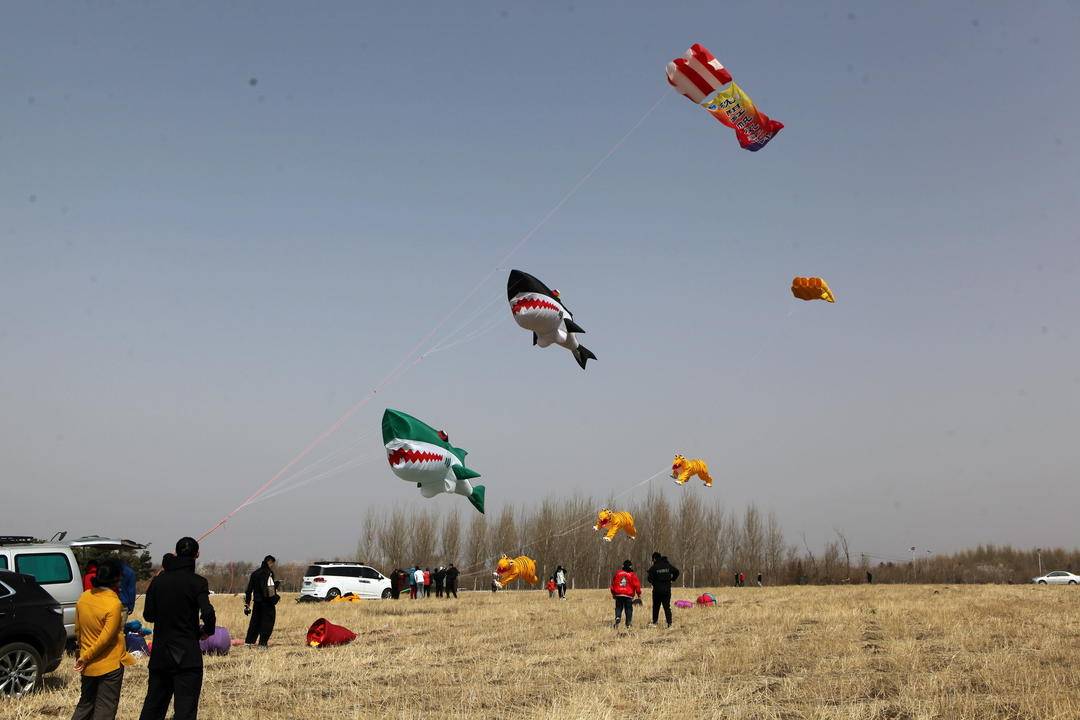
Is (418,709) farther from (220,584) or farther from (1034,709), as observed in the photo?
(220,584)

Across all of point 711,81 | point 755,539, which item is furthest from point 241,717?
point 755,539

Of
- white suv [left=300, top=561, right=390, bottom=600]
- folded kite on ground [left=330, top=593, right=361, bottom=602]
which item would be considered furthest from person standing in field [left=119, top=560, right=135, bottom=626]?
white suv [left=300, top=561, right=390, bottom=600]

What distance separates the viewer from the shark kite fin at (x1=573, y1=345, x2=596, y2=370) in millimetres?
15930

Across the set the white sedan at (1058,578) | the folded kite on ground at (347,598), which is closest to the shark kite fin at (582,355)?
the folded kite on ground at (347,598)

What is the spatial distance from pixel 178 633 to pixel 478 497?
973 cm

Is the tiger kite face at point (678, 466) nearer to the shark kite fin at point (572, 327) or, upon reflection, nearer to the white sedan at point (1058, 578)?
the shark kite fin at point (572, 327)

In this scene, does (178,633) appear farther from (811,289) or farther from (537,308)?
(811,289)

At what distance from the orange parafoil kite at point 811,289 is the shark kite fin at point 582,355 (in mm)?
6135

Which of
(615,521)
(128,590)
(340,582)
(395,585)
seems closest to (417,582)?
(395,585)

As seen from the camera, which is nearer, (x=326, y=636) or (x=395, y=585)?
(x=326, y=636)

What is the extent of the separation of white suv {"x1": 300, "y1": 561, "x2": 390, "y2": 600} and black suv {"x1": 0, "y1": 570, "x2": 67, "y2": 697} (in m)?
20.2

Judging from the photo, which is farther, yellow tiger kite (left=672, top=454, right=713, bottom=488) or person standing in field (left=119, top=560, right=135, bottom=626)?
yellow tiger kite (left=672, top=454, right=713, bottom=488)

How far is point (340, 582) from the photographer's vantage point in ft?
98.7

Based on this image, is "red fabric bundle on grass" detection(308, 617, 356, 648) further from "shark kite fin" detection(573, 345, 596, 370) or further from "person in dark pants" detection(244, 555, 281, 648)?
"shark kite fin" detection(573, 345, 596, 370)
